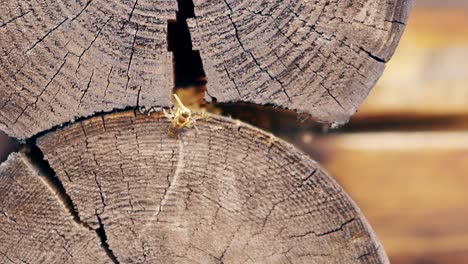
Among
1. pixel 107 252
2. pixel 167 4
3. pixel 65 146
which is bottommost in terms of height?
pixel 107 252

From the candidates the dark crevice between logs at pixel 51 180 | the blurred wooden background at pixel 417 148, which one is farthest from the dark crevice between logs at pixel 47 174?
the blurred wooden background at pixel 417 148

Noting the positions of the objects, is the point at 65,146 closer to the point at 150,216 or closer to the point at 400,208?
the point at 150,216

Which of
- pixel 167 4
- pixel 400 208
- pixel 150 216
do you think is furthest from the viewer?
pixel 400 208

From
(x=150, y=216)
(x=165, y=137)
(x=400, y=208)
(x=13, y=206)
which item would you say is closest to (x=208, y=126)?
(x=165, y=137)

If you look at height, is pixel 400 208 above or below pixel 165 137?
above

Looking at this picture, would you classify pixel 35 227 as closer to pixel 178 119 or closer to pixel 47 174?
pixel 47 174

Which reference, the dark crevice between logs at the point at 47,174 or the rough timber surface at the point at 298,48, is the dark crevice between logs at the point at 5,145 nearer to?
the dark crevice between logs at the point at 47,174

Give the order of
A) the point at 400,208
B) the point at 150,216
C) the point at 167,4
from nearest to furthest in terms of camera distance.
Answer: the point at 167,4 < the point at 150,216 < the point at 400,208

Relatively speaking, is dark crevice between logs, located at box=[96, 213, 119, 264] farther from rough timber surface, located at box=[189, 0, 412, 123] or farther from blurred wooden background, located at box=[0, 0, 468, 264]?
blurred wooden background, located at box=[0, 0, 468, 264]
